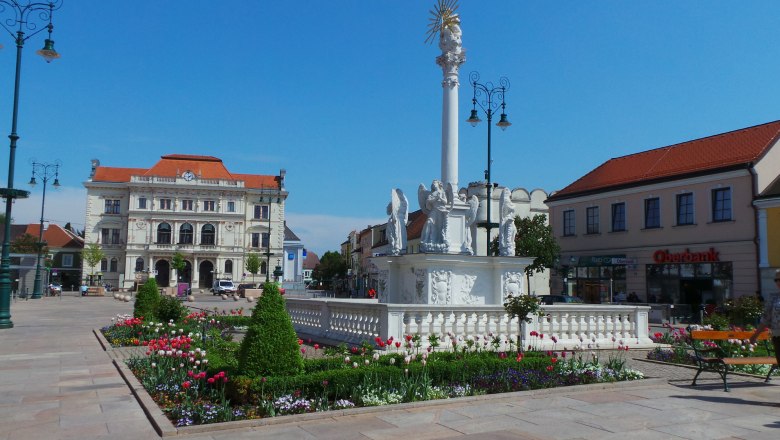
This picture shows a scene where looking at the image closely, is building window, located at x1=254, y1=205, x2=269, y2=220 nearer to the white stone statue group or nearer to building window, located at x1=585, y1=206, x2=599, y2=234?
building window, located at x1=585, y1=206, x2=599, y2=234

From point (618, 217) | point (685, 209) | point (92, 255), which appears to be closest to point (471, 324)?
point (685, 209)

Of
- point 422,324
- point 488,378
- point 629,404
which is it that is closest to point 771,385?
point 629,404

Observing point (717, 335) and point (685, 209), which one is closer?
point (717, 335)

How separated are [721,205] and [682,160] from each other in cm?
484

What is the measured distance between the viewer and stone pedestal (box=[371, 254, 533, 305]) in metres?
16.5

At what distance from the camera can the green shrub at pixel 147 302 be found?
67.1 ft

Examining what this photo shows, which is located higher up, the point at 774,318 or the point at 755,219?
the point at 755,219

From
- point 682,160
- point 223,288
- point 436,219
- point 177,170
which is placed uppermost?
point 177,170

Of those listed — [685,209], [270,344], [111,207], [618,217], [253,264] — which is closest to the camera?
[270,344]

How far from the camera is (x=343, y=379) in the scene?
852cm

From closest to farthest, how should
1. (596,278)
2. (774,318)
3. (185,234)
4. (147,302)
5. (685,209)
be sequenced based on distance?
1. (774,318)
2. (147,302)
3. (685,209)
4. (596,278)
5. (185,234)

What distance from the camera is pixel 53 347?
53.9 ft

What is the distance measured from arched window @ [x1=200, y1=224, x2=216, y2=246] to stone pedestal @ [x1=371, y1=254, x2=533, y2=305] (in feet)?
261

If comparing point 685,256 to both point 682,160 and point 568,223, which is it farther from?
point 568,223
